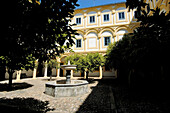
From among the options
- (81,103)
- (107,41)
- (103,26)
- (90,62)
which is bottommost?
(81,103)

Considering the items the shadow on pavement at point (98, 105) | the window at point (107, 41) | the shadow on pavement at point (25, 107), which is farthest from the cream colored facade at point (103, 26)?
the shadow on pavement at point (25, 107)

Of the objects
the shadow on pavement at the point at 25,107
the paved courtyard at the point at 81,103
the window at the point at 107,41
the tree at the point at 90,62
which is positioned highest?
the window at the point at 107,41

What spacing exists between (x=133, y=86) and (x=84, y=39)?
13279 millimetres

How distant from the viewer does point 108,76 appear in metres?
19.3

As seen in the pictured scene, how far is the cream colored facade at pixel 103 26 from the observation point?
18625mm

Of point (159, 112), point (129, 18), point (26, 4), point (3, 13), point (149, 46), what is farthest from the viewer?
point (129, 18)

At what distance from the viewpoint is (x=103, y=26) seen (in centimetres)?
1939

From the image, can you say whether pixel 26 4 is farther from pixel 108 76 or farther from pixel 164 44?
pixel 108 76

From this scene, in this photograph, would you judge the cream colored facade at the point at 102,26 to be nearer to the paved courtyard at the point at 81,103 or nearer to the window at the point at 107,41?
the window at the point at 107,41

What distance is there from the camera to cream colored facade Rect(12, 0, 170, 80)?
18625mm

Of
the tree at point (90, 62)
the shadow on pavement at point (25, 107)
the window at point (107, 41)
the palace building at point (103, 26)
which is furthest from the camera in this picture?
the window at point (107, 41)

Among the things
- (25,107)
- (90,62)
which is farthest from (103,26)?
(25,107)

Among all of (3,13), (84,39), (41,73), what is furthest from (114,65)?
(41,73)

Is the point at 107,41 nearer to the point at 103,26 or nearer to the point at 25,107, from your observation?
the point at 103,26
